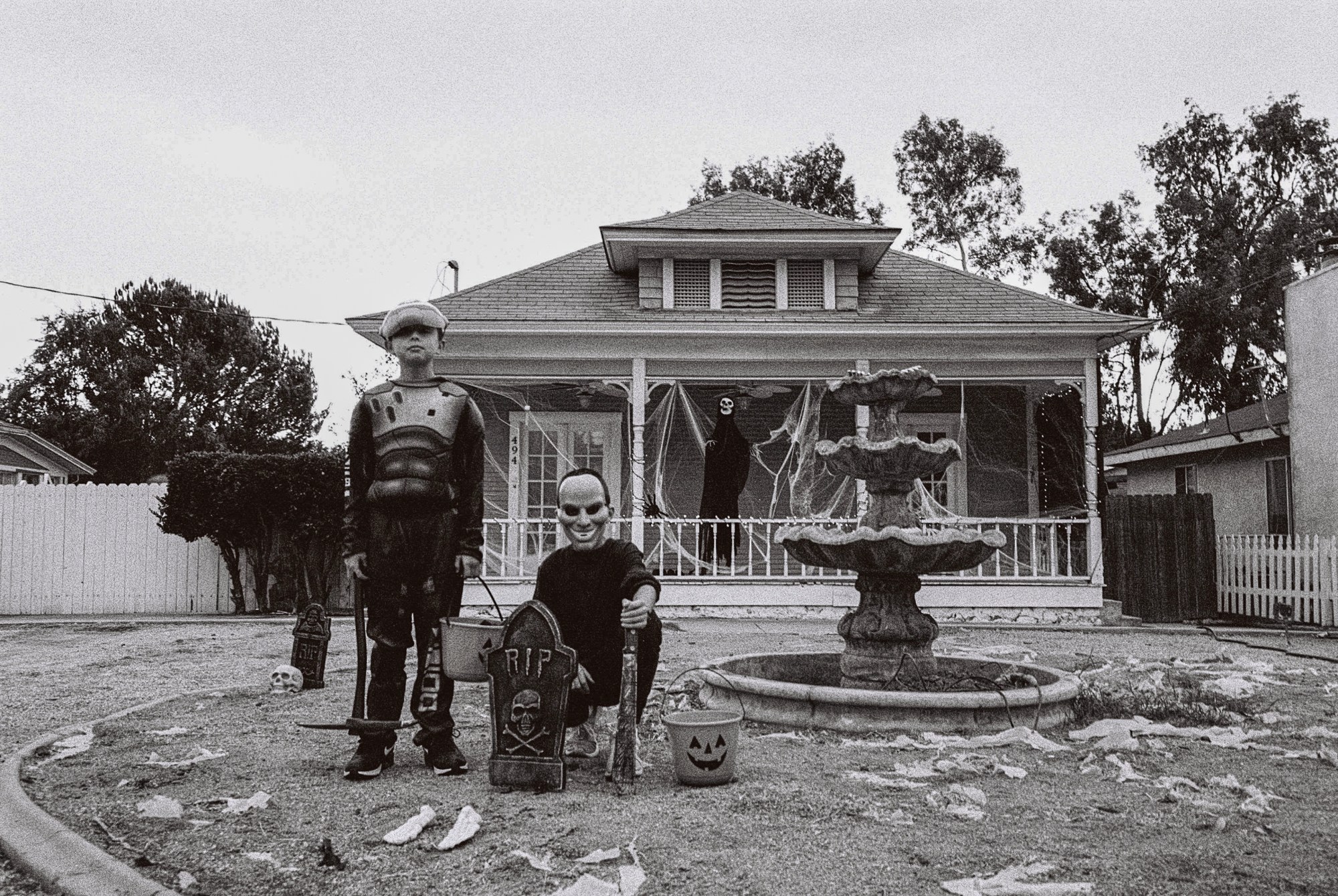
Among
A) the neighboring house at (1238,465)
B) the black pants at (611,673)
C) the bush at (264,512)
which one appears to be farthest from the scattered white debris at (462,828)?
the neighboring house at (1238,465)

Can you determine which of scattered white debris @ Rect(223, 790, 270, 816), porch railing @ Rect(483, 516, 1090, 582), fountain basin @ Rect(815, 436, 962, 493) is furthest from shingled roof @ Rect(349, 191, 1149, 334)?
scattered white debris @ Rect(223, 790, 270, 816)

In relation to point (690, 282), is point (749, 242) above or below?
above

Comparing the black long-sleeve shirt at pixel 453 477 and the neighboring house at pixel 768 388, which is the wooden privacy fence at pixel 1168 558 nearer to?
the neighboring house at pixel 768 388

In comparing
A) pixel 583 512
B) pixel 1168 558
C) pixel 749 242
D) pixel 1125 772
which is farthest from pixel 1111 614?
pixel 583 512

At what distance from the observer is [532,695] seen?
4.01 m

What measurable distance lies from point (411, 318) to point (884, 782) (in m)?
2.88

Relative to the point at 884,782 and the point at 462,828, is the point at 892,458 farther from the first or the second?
the point at 462,828

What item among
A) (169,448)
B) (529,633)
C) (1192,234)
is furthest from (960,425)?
(169,448)

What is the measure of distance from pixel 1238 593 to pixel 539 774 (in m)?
12.6

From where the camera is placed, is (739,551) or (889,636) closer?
(889,636)

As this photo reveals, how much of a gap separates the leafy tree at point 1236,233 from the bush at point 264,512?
24.4 m

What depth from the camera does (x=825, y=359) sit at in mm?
13219

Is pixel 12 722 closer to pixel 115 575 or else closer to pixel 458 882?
pixel 458 882

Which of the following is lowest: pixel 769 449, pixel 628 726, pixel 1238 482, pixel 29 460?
pixel 628 726
